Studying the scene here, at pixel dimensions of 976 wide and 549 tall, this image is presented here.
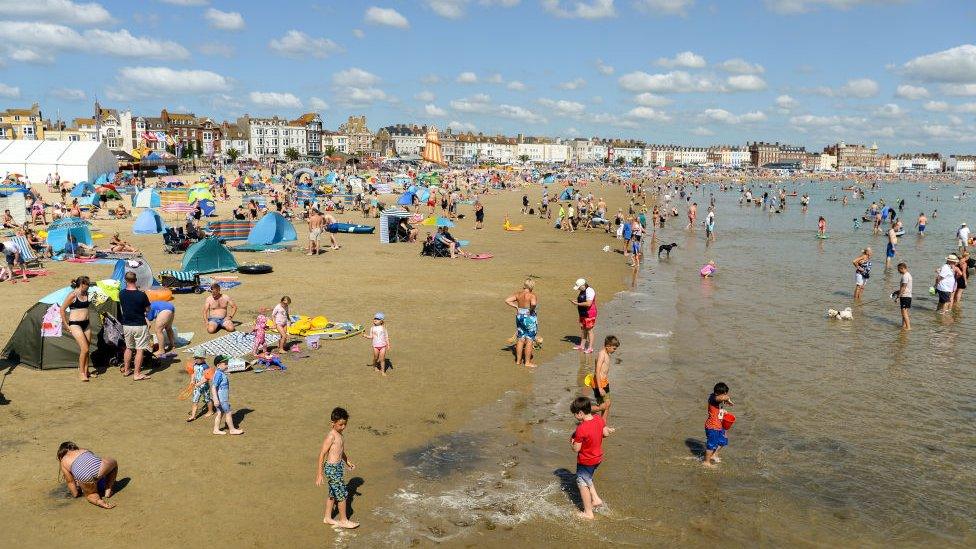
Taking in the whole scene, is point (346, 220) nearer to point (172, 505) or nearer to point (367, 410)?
point (367, 410)

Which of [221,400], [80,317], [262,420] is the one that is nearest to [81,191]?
[80,317]

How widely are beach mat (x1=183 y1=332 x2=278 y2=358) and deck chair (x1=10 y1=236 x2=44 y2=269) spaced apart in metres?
8.78

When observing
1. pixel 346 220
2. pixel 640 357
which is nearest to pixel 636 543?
pixel 640 357

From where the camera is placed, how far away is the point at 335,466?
5.72m

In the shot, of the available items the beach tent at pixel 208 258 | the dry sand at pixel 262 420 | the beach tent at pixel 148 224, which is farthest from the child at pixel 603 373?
the beach tent at pixel 148 224

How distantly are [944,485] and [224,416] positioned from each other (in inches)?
331

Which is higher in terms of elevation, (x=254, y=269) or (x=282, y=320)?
(x=254, y=269)

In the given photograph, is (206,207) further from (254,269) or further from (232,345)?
(232,345)

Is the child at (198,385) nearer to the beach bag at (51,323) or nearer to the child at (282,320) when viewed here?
the child at (282,320)

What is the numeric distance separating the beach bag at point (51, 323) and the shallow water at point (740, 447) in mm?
5860

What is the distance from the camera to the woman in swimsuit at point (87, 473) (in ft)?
19.3

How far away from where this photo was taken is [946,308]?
15.6 meters

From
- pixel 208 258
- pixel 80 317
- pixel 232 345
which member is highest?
pixel 208 258

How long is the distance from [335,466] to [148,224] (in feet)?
74.4
